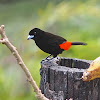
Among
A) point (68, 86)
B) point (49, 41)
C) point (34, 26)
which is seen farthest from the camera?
point (34, 26)

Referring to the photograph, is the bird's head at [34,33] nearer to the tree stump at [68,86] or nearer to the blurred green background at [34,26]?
the tree stump at [68,86]

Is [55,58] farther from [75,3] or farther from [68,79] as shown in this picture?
[75,3]

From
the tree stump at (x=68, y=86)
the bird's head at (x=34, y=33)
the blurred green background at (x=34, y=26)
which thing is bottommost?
the blurred green background at (x=34, y=26)

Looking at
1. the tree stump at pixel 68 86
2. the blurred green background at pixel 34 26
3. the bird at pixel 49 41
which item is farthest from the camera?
the blurred green background at pixel 34 26

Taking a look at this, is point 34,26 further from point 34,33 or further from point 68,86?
point 68,86

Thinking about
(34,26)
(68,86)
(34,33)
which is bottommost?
(34,26)

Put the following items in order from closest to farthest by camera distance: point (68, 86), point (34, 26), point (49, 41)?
1. point (68, 86)
2. point (49, 41)
3. point (34, 26)

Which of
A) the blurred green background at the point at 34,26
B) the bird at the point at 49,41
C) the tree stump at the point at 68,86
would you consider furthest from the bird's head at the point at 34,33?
the blurred green background at the point at 34,26

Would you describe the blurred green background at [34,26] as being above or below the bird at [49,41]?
below

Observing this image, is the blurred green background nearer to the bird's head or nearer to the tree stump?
the bird's head

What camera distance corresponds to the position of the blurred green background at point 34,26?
4180 millimetres

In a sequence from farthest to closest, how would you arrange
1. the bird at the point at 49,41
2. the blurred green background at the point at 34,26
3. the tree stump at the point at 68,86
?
the blurred green background at the point at 34,26 → the bird at the point at 49,41 → the tree stump at the point at 68,86

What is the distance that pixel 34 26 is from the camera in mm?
4793

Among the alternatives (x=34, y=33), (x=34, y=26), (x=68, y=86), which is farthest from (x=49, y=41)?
(x=34, y=26)
